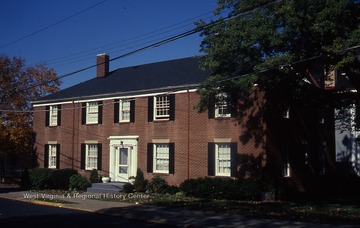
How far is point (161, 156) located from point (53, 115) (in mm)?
10345

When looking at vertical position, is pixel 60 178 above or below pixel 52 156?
below

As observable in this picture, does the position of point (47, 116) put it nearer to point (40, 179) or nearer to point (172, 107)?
point (40, 179)

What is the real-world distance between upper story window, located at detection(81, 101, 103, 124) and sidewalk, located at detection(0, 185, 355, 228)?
782 cm

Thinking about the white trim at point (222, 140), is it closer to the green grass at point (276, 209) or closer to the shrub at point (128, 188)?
the green grass at point (276, 209)

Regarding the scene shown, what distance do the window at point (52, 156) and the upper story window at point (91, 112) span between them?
325 cm

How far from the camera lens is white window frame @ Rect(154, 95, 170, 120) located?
26.5 metres

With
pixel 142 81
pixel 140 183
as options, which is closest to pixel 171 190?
pixel 140 183

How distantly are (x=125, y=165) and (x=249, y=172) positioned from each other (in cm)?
871

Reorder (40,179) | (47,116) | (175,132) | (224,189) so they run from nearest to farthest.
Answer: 1. (224,189)
2. (175,132)
3. (40,179)
4. (47,116)

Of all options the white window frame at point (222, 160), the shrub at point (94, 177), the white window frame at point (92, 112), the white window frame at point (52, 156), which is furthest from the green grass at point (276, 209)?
the white window frame at point (52, 156)

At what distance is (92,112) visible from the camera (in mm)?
30359

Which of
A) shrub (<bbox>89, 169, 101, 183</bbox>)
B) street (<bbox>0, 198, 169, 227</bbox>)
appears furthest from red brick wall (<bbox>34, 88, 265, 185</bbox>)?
street (<bbox>0, 198, 169, 227</bbox>)

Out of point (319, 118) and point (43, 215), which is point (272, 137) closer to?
point (319, 118)

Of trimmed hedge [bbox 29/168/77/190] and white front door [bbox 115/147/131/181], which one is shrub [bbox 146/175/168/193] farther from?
trimmed hedge [bbox 29/168/77/190]
